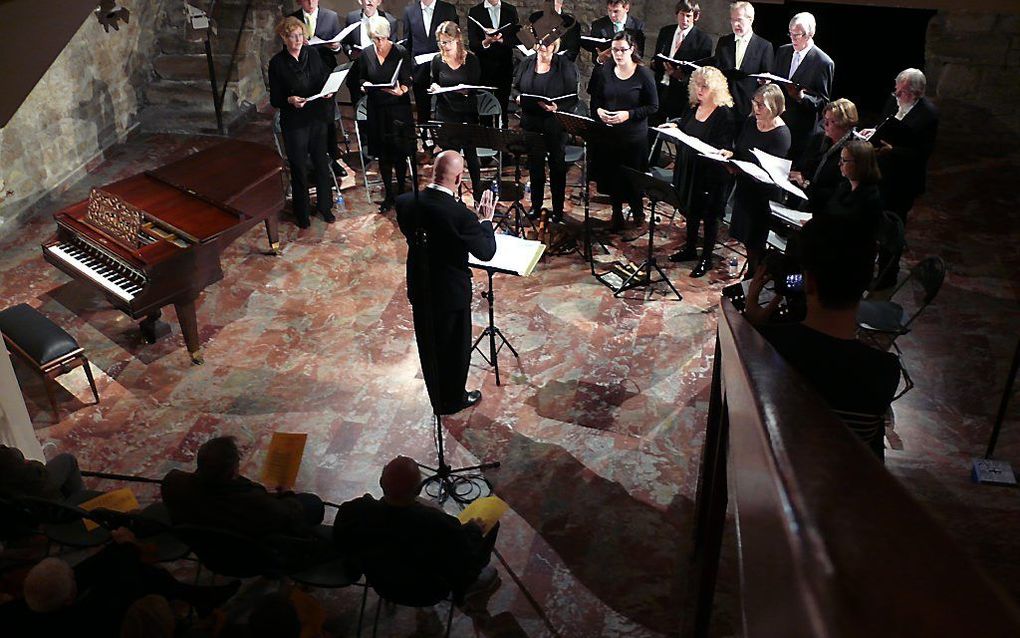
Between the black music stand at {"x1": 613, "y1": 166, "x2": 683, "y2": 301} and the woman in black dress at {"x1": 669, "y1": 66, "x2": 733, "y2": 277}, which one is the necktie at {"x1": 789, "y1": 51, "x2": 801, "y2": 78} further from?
the black music stand at {"x1": 613, "y1": 166, "x2": 683, "y2": 301}

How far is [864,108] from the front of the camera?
1027 cm

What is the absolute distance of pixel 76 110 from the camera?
9070 millimetres

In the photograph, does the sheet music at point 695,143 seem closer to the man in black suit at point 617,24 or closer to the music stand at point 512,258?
the music stand at point 512,258

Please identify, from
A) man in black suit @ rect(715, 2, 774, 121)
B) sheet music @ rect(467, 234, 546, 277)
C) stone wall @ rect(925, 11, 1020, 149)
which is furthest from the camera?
stone wall @ rect(925, 11, 1020, 149)

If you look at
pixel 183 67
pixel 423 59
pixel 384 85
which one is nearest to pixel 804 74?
pixel 423 59

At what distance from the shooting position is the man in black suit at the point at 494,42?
9438mm

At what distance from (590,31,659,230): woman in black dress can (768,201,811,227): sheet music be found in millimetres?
1478

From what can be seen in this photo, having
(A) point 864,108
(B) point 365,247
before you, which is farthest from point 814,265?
(A) point 864,108

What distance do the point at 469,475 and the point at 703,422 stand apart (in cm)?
157

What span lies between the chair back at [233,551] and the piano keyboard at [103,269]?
7.68ft

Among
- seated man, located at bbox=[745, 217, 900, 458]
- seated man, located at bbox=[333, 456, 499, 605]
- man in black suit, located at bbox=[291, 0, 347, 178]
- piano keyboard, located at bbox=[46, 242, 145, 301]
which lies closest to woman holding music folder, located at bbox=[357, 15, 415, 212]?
man in black suit, located at bbox=[291, 0, 347, 178]

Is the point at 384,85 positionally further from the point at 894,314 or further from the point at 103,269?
the point at 894,314

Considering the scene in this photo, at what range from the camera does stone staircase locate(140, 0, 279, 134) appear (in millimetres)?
10344

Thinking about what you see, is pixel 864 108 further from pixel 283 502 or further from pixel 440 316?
pixel 283 502
